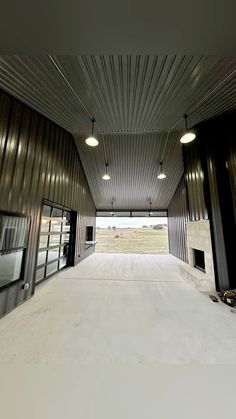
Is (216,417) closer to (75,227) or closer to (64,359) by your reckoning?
(64,359)

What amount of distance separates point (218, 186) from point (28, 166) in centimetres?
456

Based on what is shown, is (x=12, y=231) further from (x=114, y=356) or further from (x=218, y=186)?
(x=218, y=186)

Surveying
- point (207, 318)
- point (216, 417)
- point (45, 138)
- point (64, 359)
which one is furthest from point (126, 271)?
point (45, 138)

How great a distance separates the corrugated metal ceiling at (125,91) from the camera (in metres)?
2.49

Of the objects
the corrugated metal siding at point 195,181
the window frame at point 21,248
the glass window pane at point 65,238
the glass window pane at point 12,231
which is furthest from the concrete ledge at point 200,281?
the glass window pane at point 65,238

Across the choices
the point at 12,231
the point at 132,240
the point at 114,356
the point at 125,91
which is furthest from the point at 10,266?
the point at 132,240

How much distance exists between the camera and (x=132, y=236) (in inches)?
517

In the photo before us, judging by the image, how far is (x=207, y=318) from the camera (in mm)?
2680

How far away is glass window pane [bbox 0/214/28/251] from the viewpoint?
276cm

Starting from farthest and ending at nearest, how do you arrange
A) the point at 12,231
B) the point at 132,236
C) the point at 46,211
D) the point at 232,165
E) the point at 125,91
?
the point at 132,236, the point at 46,211, the point at 232,165, the point at 125,91, the point at 12,231

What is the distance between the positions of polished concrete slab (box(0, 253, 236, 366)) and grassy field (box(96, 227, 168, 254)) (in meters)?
7.14

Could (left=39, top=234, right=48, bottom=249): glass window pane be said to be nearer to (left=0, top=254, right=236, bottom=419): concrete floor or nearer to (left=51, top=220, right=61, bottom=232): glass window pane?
(left=51, top=220, right=61, bottom=232): glass window pane

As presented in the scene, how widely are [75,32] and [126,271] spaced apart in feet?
19.3

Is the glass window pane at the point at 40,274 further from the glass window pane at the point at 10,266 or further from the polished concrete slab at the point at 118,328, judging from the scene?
the glass window pane at the point at 10,266
